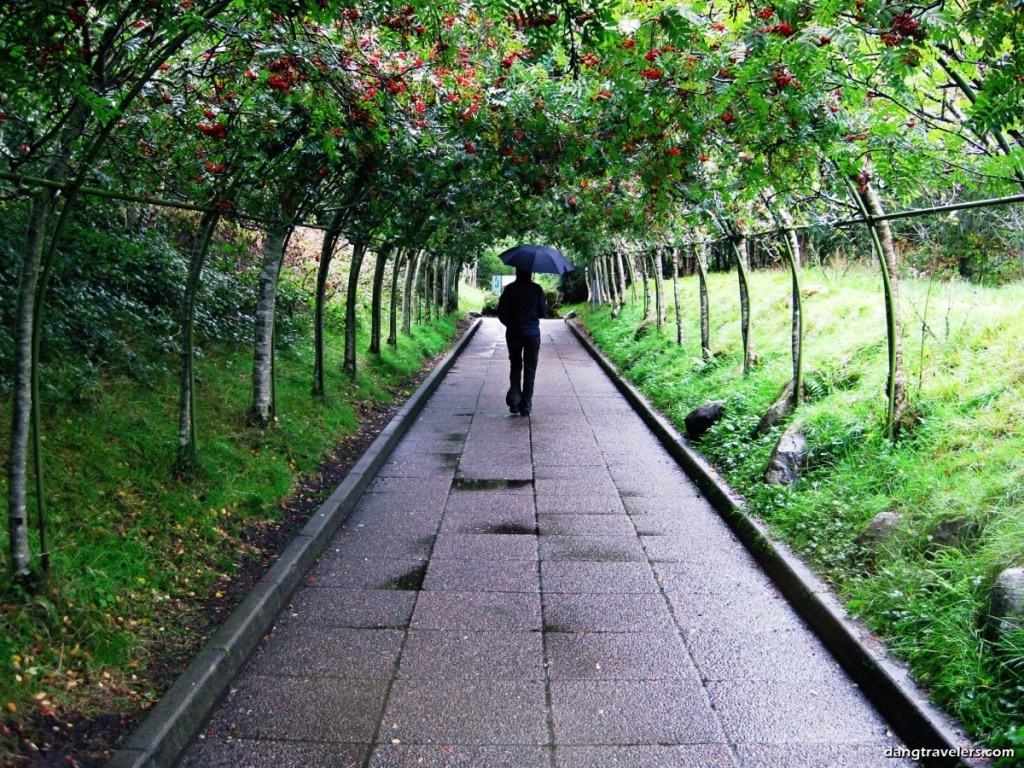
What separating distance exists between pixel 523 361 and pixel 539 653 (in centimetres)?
682

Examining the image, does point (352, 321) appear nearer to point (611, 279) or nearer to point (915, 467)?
point (915, 467)

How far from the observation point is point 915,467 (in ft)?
17.0

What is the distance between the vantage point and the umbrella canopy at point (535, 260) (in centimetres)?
970

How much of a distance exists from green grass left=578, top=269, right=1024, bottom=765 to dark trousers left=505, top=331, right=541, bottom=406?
1750mm

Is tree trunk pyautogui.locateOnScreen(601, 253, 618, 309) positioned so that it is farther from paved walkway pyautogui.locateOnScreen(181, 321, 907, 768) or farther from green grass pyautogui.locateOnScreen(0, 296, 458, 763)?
paved walkway pyautogui.locateOnScreen(181, 321, 907, 768)

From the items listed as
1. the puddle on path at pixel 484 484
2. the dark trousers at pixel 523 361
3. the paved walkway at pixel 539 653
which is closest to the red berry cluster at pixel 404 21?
the paved walkway at pixel 539 653

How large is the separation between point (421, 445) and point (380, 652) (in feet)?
16.0

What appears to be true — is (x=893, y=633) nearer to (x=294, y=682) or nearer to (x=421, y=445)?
(x=294, y=682)

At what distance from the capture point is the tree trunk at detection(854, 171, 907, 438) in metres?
5.90

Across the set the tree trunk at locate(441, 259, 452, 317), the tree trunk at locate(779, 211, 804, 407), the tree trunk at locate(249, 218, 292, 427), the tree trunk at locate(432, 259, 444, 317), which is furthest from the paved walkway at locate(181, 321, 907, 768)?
the tree trunk at locate(441, 259, 452, 317)

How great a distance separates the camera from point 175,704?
319 centimetres

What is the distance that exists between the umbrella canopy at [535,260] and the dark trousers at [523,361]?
35.4 inches

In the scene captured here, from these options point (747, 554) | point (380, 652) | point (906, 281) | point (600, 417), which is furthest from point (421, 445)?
point (906, 281)

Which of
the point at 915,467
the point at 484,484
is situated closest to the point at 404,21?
the point at 484,484
